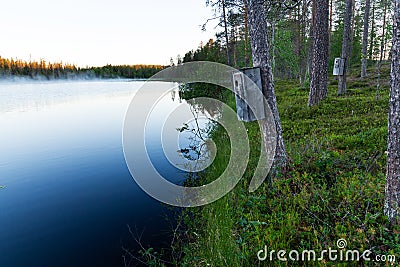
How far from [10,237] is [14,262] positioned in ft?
2.93

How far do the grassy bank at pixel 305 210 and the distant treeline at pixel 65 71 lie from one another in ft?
276

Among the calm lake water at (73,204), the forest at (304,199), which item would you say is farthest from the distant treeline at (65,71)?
the forest at (304,199)

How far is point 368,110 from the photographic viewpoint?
8.84 meters

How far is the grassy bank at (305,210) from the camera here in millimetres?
3051

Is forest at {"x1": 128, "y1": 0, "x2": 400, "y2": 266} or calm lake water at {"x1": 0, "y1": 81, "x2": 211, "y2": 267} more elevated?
forest at {"x1": 128, "y1": 0, "x2": 400, "y2": 266}

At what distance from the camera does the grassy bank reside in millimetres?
3051

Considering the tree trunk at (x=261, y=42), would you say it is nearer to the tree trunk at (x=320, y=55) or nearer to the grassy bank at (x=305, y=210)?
the grassy bank at (x=305, y=210)

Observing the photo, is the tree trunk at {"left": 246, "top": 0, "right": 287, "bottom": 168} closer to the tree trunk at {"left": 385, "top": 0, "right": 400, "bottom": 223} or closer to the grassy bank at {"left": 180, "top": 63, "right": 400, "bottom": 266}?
the grassy bank at {"left": 180, "top": 63, "right": 400, "bottom": 266}

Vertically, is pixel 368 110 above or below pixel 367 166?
above

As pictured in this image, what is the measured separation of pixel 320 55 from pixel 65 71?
370 feet

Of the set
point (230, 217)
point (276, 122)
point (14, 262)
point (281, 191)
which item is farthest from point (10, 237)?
point (276, 122)

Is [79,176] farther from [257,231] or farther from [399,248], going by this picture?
[399,248]

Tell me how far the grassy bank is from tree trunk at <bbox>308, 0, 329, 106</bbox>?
14.3ft

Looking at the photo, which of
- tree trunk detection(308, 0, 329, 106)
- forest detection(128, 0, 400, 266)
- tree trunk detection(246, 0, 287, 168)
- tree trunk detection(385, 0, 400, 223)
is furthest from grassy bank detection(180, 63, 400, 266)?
tree trunk detection(308, 0, 329, 106)
